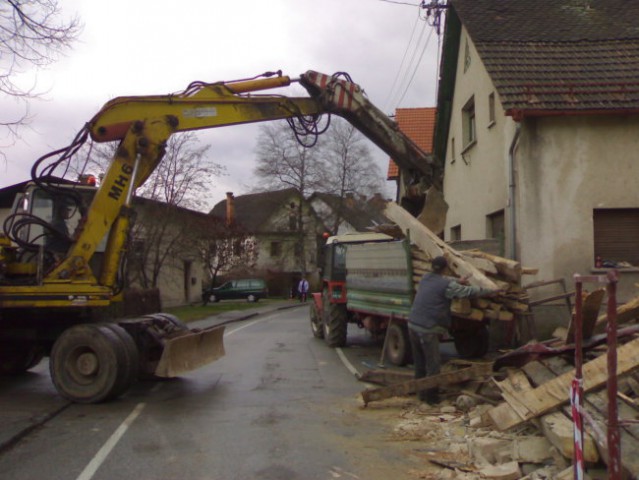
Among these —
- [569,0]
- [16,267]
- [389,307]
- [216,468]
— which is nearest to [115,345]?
[16,267]

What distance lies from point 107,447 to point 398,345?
236 inches

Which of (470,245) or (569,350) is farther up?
(470,245)

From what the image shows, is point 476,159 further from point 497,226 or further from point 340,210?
point 340,210

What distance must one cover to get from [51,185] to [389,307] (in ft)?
19.2

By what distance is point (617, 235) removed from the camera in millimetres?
12477

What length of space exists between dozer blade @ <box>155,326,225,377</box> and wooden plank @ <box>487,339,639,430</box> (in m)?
4.69

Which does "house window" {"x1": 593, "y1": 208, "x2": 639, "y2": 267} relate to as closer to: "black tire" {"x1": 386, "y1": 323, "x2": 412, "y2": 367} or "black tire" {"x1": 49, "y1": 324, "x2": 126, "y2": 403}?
"black tire" {"x1": 386, "y1": 323, "x2": 412, "y2": 367}

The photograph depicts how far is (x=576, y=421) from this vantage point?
4.00m

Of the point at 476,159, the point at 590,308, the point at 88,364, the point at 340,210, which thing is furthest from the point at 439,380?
the point at 340,210

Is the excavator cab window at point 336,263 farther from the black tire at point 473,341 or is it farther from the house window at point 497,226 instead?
the black tire at point 473,341

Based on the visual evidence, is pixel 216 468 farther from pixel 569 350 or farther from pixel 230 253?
pixel 230 253

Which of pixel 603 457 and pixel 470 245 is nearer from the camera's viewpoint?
pixel 603 457

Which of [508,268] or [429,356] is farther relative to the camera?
[508,268]

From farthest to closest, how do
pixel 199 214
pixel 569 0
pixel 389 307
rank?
pixel 199 214 → pixel 569 0 → pixel 389 307
